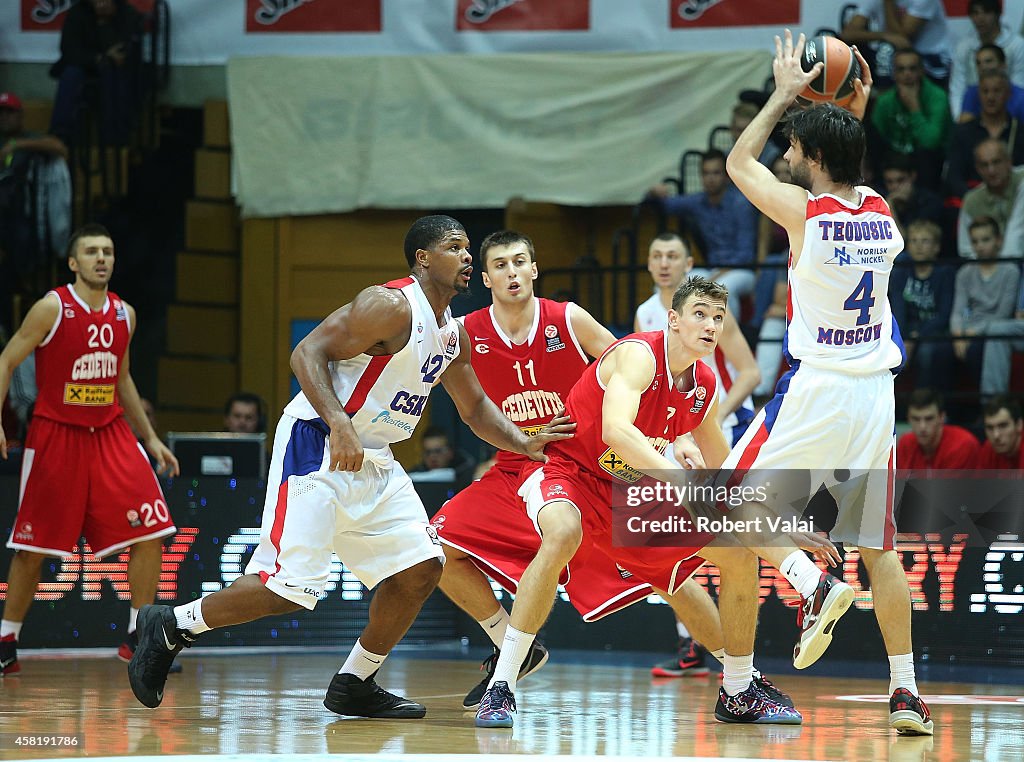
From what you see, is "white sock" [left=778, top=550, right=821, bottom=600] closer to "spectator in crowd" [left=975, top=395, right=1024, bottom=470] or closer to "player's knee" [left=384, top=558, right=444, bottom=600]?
"player's knee" [left=384, top=558, right=444, bottom=600]

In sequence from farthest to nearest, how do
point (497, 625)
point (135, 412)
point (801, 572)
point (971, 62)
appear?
1. point (971, 62)
2. point (135, 412)
3. point (497, 625)
4. point (801, 572)

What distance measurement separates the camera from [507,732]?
4.98 m

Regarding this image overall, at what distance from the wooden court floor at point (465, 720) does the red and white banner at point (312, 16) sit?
6.35 metres

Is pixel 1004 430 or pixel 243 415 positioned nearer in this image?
pixel 1004 430

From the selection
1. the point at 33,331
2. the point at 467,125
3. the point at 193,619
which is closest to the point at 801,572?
the point at 193,619

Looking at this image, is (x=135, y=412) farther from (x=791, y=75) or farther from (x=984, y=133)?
(x=984, y=133)

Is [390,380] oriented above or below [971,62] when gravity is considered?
below

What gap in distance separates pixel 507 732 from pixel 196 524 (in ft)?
13.0

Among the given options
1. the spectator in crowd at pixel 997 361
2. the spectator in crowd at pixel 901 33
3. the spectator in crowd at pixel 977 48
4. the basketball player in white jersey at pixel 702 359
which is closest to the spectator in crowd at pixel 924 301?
the spectator in crowd at pixel 997 361

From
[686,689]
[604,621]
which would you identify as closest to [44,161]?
[604,621]

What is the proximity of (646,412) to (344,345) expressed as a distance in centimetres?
122

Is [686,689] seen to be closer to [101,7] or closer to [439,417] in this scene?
[439,417]

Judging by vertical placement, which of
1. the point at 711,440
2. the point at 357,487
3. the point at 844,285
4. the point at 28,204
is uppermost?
the point at 28,204

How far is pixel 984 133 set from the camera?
10.4 meters
